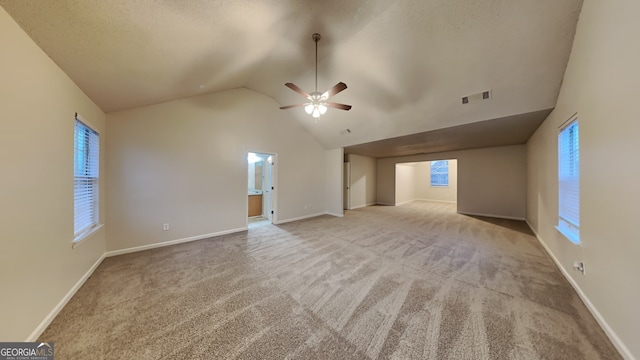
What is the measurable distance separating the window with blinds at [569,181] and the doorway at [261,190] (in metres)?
5.15

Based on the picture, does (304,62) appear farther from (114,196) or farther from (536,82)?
(114,196)

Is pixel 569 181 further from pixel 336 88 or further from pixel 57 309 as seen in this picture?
pixel 57 309

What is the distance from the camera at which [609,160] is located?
157 centimetres

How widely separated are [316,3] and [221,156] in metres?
3.26

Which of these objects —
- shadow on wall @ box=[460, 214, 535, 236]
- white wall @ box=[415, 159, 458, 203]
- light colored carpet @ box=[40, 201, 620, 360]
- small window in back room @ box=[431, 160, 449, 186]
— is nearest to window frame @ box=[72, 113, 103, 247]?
light colored carpet @ box=[40, 201, 620, 360]

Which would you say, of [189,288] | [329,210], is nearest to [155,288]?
[189,288]

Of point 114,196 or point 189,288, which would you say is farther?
point 114,196

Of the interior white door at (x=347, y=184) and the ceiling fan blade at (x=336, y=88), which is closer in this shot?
the ceiling fan blade at (x=336, y=88)

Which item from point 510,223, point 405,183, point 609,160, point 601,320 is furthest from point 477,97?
point 405,183

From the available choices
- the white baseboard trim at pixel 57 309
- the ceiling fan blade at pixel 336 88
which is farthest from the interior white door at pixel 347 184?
the white baseboard trim at pixel 57 309

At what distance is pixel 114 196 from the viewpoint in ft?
10.2

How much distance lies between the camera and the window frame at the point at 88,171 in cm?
227

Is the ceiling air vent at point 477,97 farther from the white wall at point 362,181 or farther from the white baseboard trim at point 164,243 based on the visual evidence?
the white baseboard trim at point 164,243

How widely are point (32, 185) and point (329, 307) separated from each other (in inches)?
108
